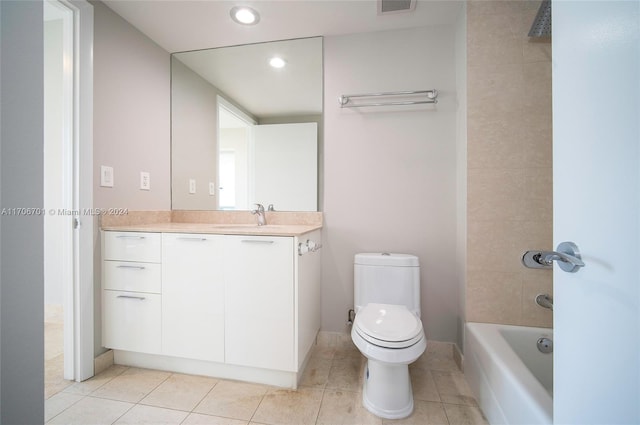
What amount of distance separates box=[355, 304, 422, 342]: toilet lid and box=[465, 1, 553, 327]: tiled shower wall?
460 millimetres

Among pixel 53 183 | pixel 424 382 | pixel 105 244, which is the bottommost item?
pixel 424 382

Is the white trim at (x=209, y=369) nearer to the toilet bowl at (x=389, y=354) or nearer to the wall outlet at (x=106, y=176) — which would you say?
the toilet bowl at (x=389, y=354)

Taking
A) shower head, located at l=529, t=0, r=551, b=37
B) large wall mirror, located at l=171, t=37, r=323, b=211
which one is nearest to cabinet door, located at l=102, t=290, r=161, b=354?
large wall mirror, located at l=171, t=37, r=323, b=211

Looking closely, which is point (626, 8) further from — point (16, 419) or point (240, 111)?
point (240, 111)

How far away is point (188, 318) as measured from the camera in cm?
154

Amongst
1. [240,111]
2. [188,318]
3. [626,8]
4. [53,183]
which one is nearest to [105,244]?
[188,318]

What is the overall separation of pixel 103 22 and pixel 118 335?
1903 mm

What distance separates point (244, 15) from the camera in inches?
67.4

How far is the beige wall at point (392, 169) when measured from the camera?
182 cm

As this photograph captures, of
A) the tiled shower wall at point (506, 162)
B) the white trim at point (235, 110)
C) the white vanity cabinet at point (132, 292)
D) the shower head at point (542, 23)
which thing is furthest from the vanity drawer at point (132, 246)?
the shower head at point (542, 23)

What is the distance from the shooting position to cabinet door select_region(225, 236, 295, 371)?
56.1 inches

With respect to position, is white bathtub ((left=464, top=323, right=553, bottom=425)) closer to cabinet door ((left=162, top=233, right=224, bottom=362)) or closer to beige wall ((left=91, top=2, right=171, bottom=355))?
cabinet door ((left=162, top=233, right=224, bottom=362))

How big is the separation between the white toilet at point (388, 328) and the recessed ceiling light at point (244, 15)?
1697 mm

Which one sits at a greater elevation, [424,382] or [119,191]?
[119,191]
